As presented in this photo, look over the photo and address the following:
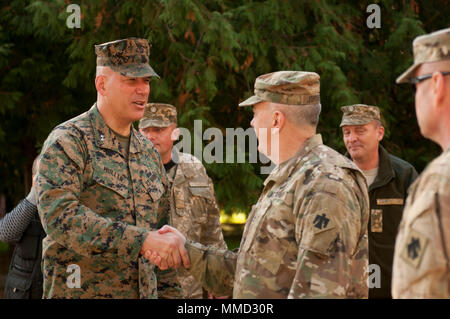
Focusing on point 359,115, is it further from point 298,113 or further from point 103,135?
point 298,113

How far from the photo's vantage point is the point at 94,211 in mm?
3672

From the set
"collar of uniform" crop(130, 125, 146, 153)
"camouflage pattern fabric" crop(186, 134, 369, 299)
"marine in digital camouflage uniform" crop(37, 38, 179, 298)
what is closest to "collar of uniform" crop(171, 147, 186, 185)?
"collar of uniform" crop(130, 125, 146, 153)

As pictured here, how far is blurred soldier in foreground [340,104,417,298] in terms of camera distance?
5602mm

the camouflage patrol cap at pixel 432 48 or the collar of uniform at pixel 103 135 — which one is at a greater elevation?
the camouflage patrol cap at pixel 432 48

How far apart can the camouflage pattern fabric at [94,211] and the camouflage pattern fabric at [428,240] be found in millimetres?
1877

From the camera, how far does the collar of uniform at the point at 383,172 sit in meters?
5.72

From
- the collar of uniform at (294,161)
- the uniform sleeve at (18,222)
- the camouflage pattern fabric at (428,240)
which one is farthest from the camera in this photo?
the uniform sleeve at (18,222)

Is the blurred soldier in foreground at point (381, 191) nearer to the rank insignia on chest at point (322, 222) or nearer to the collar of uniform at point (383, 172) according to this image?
the collar of uniform at point (383, 172)

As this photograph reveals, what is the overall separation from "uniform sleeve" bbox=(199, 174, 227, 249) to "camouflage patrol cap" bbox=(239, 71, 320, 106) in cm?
316

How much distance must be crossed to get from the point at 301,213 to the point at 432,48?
3.03 feet

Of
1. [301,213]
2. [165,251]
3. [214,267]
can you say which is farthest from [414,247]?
[165,251]

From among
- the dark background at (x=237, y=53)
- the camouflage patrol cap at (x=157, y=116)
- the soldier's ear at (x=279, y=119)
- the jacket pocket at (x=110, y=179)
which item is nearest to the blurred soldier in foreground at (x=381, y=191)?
the camouflage patrol cap at (x=157, y=116)

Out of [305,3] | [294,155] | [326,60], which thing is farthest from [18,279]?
[305,3]

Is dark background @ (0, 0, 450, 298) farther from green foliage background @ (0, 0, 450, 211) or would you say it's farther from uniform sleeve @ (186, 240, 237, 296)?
uniform sleeve @ (186, 240, 237, 296)
